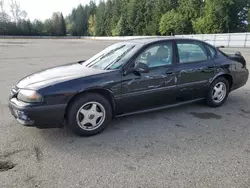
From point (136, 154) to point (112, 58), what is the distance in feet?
5.99

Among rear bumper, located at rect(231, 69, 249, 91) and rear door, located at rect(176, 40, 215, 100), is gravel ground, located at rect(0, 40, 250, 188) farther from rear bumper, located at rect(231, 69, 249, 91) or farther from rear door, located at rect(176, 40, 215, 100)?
rear bumper, located at rect(231, 69, 249, 91)

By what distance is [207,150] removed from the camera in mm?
3092

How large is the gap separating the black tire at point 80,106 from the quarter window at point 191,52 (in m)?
1.73

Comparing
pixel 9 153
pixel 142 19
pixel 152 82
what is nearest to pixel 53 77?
pixel 9 153

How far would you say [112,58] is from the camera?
4.04m

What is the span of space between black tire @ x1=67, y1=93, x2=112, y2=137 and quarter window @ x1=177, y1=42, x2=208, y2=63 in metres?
1.73

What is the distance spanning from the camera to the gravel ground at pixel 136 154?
2.48m

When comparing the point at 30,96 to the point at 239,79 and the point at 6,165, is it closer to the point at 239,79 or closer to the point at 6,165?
the point at 6,165

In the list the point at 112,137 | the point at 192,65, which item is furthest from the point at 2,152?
the point at 192,65

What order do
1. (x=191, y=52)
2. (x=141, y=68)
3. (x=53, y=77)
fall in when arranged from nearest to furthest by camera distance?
(x=53, y=77) < (x=141, y=68) < (x=191, y=52)

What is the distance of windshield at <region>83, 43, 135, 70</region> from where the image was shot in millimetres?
3824

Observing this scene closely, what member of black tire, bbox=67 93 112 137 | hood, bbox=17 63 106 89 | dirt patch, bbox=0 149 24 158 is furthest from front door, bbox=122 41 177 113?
dirt patch, bbox=0 149 24 158

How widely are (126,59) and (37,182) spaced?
226 cm

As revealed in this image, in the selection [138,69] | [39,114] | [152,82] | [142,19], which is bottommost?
[39,114]
